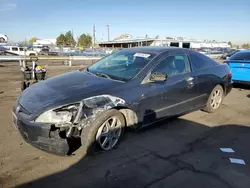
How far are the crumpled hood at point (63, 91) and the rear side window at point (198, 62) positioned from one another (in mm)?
2065

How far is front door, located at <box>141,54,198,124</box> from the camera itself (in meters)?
3.91

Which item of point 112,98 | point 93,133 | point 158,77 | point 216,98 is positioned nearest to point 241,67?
point 216,98

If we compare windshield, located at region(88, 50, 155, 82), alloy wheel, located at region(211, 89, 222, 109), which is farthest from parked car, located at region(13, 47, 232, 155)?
alloy wheel, located at region(211, 89, 222, 109)

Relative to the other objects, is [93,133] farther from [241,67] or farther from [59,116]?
[241,67]

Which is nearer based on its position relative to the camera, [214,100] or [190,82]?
[190,82]

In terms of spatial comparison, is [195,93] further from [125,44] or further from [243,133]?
[125,44]

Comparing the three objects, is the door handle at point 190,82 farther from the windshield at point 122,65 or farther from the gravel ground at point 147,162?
the windshield at point 122,65

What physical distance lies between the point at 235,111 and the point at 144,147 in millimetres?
3368

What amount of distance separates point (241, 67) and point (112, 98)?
647cm

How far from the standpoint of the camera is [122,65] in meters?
4.39

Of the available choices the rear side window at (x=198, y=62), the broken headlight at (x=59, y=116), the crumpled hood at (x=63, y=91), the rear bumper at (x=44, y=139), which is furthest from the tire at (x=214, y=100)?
the rear bumper at (x=44, y=139)

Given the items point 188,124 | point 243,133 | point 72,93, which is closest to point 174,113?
point 188,124

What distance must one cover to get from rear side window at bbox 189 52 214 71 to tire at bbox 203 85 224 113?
2.17ft

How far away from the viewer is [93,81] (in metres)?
3.80
